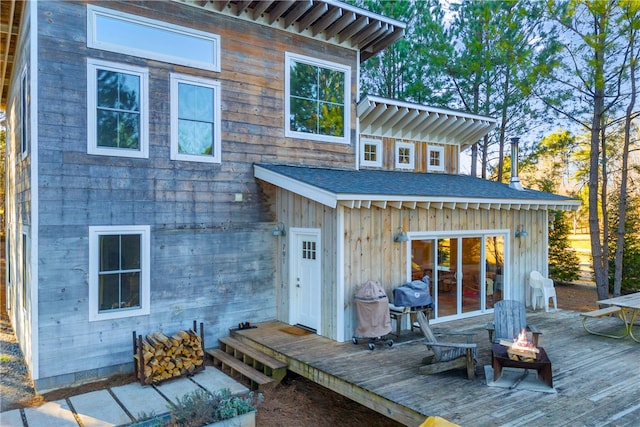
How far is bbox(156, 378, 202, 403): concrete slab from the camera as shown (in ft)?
18.1

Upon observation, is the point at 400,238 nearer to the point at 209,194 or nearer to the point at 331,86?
the point at 209,194

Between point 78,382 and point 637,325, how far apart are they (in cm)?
962

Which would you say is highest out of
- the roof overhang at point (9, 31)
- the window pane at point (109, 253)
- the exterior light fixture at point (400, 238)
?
the roof overhang at point (9, 31)

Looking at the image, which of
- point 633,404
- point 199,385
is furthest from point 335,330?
point 633,404

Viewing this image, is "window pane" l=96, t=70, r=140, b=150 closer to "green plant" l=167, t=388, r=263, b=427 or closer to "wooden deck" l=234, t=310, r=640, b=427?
"wooden deck" l=234, t=310, r=640, b=427

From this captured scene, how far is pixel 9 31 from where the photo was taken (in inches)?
300

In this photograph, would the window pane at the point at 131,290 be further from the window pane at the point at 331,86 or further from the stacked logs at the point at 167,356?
the window pane at the point at 331,86

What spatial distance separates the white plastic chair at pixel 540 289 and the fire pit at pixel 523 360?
4411 mm

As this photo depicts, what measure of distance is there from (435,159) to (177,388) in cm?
855

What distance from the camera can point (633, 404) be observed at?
4230 millimetres

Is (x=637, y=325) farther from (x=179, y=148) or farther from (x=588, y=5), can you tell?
(x=179, y=148)

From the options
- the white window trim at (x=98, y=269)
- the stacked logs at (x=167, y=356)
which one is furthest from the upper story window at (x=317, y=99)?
the stacked logs at (x=167, y=356)

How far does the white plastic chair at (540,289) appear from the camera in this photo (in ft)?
28.7

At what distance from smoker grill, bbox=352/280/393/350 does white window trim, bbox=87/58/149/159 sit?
407 cm
